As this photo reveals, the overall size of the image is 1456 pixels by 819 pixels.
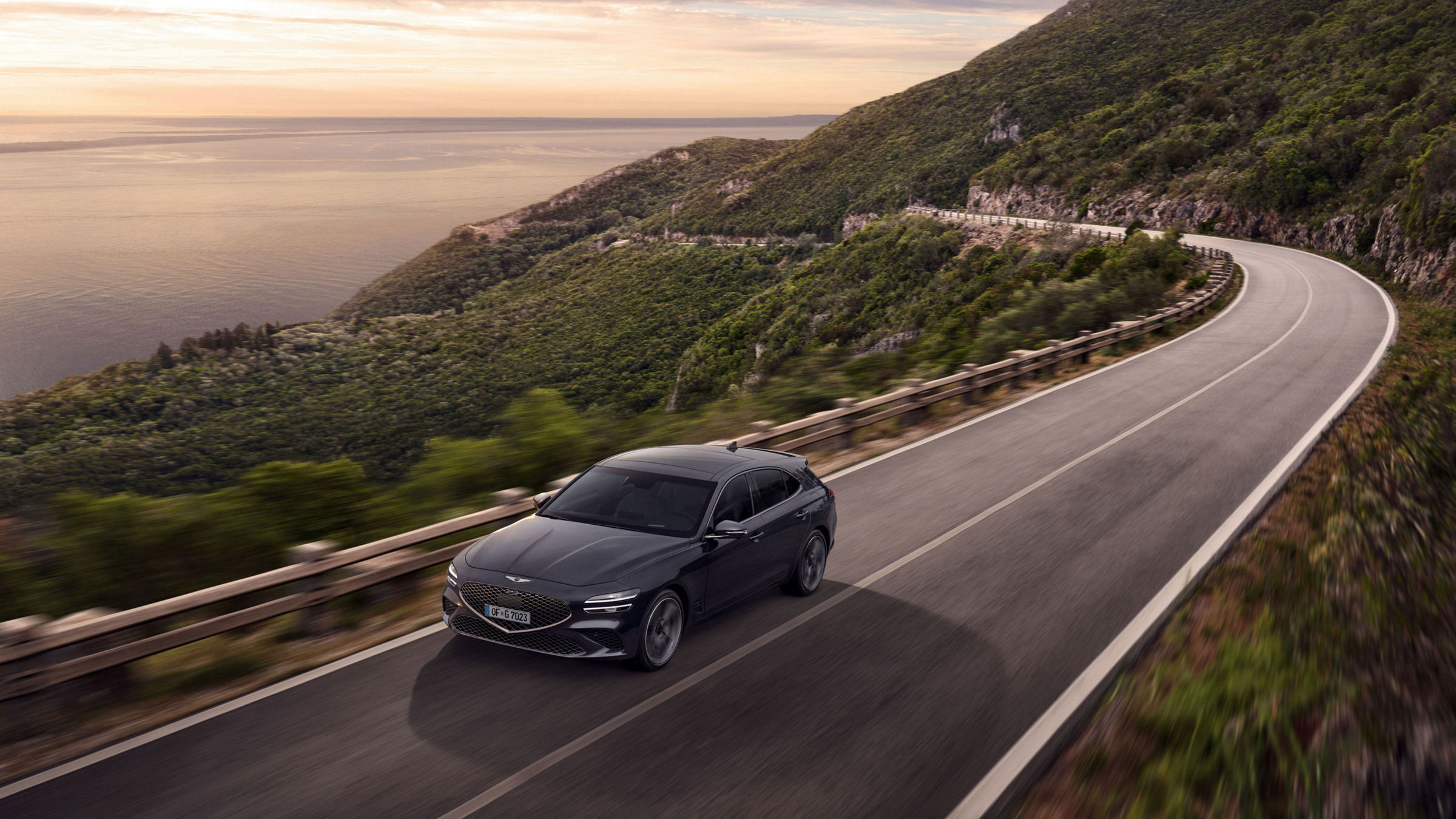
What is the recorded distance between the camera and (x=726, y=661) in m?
6.43

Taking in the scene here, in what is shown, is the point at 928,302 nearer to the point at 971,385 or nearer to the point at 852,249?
the point at 852,249

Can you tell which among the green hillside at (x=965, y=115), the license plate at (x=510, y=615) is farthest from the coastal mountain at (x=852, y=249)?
the license plate at (x=510, y=615)

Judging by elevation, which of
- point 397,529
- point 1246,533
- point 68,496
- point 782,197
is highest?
point 68,496

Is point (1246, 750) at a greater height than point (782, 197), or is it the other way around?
point (1246, 750)

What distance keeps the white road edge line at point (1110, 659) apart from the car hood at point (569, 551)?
255 cm

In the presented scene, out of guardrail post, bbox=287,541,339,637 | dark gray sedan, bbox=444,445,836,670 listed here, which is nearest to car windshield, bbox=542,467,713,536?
dark gray sedan, bbox=444,445,836,670

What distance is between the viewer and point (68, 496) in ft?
25.6

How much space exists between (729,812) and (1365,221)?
5723 centimetres

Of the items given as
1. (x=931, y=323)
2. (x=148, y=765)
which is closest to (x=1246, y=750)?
(x=148, y=765)

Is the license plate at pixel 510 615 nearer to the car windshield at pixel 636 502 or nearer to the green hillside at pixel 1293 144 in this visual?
the car windshield at pixel 636 502

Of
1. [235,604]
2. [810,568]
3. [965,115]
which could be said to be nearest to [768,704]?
[810,568]

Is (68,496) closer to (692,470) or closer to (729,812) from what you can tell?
(692,470)

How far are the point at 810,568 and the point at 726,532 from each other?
4.55ft

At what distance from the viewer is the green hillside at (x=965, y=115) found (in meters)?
112
